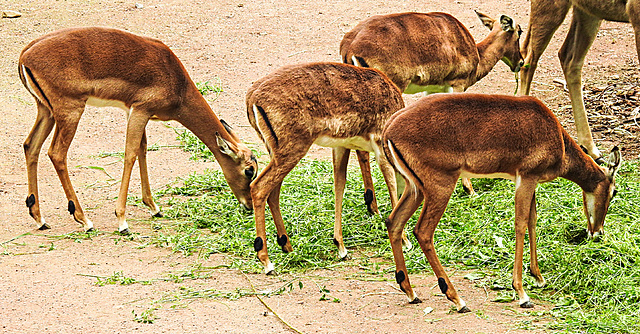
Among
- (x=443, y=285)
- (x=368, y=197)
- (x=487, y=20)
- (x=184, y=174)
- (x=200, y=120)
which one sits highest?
(x=487, y=20)

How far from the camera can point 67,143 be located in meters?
7.25

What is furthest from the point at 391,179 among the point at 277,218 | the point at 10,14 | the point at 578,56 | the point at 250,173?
the point at 10,14

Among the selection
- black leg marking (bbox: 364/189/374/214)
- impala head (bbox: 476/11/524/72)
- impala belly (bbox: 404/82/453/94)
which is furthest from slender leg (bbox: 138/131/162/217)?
impala head (bbox: 476/11/524/72)

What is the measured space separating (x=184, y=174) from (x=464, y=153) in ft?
14.6

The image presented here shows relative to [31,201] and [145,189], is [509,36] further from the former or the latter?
[31,201]

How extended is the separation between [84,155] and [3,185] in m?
1.29

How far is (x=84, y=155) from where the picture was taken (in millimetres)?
9633

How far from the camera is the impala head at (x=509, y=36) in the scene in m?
8.67

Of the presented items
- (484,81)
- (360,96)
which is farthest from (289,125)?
(484,81)

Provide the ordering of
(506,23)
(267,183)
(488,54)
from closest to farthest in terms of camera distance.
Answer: (267,183) → (488,54) → (506,23)

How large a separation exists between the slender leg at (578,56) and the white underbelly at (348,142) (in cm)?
342

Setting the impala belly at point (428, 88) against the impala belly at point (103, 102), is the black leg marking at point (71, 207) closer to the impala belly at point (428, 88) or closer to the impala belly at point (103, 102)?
the impala belly at point (103, 102)

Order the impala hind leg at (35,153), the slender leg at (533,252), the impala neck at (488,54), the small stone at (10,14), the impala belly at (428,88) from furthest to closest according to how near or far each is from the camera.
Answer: the small stone at (10,14), the impala neck at (488,54), the impala belly at (428,88), the impala hind leg at (35,153), the slender leg at (533,252)

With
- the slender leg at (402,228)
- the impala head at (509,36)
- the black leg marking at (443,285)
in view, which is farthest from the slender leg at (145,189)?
the impala head at (509,36)
